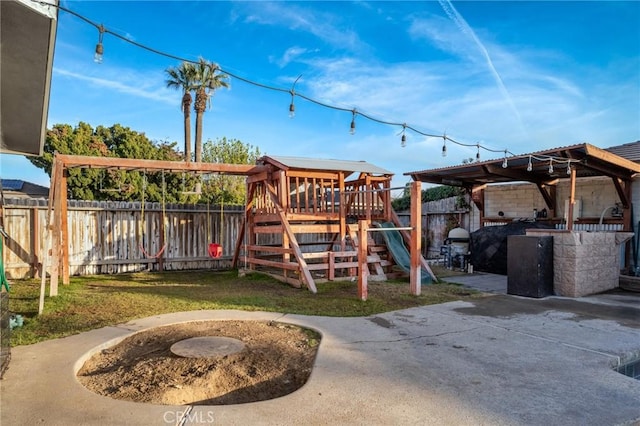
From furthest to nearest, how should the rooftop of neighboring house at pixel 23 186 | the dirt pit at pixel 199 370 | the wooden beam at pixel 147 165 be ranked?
the rooftop of neighboring house at pixel 23 186 < the wooden beam at pixel 147 165 < the dirt pit at pixel 199 370

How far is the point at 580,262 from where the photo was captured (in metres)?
6.97

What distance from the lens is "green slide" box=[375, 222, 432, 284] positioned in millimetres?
8445

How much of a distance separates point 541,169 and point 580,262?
132 inches

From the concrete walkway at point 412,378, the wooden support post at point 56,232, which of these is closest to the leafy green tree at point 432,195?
the concrete walkway at point 412,378

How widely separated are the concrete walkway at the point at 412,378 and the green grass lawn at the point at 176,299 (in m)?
0.51

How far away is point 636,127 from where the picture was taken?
33.5ft

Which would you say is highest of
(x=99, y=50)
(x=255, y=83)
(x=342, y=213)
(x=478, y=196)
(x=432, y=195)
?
(x=255, y=83)

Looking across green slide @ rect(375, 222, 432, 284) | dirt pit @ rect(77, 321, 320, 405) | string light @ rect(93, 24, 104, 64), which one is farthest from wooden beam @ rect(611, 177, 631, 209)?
string light @ rect(93, 24, 104, 64)

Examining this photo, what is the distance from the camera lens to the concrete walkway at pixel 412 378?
2.41 meters

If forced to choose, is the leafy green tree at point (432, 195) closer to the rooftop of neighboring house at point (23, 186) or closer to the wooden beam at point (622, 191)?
the wooden beam at point (622, 191)

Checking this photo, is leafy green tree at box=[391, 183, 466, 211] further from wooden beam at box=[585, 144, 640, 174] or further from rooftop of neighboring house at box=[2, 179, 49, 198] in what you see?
rooftop of neighboring house at box=[2, 179, 49, 198]

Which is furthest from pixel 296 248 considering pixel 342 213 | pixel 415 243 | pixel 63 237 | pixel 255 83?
pixel 63 237

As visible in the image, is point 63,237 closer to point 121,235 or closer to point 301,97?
point 121,235

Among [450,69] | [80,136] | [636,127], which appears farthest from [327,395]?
[80,136]
